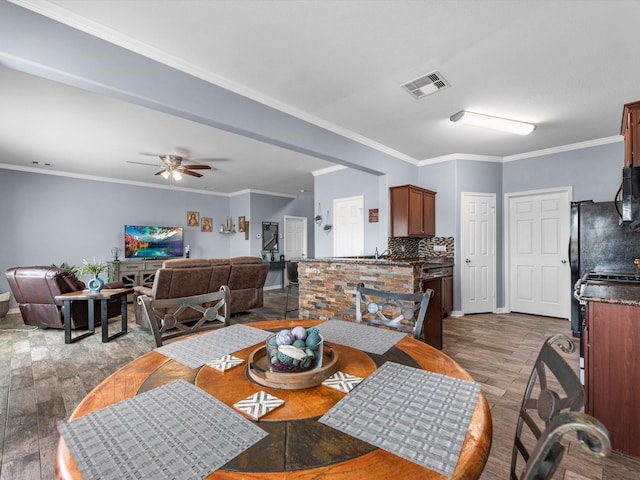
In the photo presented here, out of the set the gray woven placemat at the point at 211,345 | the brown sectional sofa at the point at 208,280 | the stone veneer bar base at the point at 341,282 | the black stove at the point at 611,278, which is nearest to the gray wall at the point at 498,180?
the stone veneer bar base at the point at 341,282

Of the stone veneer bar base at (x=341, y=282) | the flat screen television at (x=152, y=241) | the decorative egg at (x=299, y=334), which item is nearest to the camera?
the decorative egg at (x=299, y=334)

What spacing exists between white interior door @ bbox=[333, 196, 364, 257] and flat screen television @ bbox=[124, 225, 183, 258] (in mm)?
4184

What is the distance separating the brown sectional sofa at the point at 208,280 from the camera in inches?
155

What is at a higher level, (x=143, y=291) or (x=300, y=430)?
(x=300, y=430)

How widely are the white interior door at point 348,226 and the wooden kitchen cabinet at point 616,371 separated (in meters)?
3.77

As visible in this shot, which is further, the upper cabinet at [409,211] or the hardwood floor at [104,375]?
the upper cabinet at [409,211]

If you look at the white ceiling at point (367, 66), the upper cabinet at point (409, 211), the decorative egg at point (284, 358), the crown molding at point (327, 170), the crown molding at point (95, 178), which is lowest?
the decorative egg at point (284, 358)

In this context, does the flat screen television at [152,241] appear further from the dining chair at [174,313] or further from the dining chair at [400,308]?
the dining chair at [400,308]

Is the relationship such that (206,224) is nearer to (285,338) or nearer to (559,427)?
(285,338)

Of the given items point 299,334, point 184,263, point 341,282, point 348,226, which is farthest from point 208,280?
point 299,334

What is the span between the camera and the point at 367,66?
2.57m

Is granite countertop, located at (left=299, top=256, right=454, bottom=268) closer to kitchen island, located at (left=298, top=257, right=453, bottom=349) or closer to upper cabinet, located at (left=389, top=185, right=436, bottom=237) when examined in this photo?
kitchen island, located at (left=298, top=257, right=453, bottom=349)

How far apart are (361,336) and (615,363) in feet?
5.21

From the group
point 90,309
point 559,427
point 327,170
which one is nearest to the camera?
point 559,427
